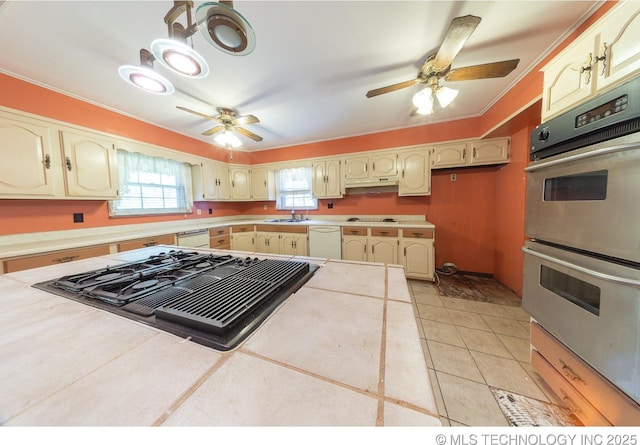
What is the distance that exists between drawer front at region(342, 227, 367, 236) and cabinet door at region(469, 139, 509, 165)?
67.8 inches

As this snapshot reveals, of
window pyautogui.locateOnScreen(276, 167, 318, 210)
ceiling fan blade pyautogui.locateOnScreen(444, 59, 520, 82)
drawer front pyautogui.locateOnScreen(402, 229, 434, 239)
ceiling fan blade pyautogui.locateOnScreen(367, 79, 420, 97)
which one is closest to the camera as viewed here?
ceiling fan blade pyautogui.locateOnScreen(444, 59, 520, 82)

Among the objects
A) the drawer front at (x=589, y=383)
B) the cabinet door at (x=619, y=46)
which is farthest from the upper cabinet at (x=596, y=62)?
the drawer front at (x=589, y=383)

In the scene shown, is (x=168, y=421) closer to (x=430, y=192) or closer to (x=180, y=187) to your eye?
(x=430, y=192)

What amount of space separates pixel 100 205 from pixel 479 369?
415cm

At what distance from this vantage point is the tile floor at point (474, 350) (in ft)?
4.05

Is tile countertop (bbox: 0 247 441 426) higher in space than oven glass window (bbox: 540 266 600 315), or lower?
higher

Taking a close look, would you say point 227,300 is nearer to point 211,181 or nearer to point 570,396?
point 570,396

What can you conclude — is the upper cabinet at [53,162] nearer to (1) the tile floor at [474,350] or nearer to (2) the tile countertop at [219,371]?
(2) the tile countertop at [219,371]

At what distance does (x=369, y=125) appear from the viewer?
10.3ft

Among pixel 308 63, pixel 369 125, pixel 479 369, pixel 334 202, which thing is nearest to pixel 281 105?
pixel 308 63

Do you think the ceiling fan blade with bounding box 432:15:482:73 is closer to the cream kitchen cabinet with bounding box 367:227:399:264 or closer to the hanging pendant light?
the hanging pendant light

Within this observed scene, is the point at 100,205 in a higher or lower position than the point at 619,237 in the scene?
higher

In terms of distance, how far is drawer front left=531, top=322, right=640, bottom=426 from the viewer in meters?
0.82

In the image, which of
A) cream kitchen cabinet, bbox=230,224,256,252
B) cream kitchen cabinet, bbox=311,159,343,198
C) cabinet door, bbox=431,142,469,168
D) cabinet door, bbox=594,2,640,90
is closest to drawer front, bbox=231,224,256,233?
cream kitchen cabinet, bbox=230,224,256,252
